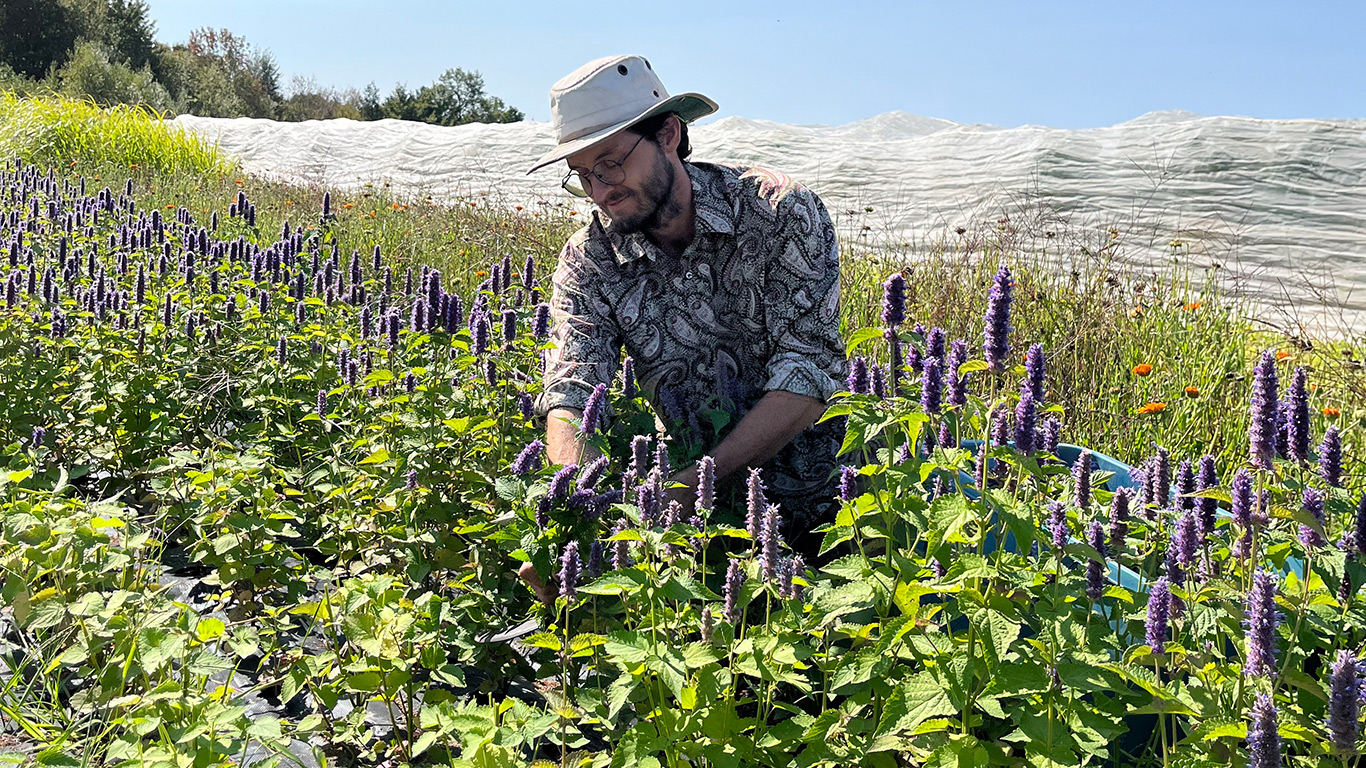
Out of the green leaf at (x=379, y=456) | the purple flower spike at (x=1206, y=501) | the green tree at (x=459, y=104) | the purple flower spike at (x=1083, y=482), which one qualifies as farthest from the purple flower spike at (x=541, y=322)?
the green tree at (x=459, y=104)

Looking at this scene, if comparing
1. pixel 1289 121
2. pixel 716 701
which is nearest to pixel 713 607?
pixel 716 701

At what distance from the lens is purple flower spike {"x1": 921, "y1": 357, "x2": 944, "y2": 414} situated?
1708 millimetres

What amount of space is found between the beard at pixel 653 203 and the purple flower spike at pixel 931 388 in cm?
154

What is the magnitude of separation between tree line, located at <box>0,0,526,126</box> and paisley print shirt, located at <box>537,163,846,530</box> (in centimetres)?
2038

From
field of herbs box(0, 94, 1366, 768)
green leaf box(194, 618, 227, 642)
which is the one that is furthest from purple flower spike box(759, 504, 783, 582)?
green leaf box(194, 618, 227, 642)

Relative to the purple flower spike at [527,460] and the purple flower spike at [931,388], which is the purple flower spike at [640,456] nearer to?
the purple flower spike at [527,460]

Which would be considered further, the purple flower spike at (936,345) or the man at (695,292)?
the man at (695,292)

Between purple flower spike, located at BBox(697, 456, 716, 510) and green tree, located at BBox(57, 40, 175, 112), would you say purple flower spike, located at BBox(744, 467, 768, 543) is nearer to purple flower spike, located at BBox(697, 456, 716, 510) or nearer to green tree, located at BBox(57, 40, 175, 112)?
purple flower spike, located at BBox(697, 456, 716, 510)

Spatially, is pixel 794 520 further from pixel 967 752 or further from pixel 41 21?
pixel 41 21

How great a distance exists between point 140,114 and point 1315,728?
53.7 ft

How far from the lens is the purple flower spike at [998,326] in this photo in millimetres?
1735

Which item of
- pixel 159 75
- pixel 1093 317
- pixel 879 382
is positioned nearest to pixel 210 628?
pixel 879 382

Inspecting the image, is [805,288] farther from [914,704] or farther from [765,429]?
[914,704]

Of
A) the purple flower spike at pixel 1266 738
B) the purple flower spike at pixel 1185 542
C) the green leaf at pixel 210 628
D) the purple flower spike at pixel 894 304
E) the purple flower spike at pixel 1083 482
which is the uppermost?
the purple flower spike at pixel 894 304
